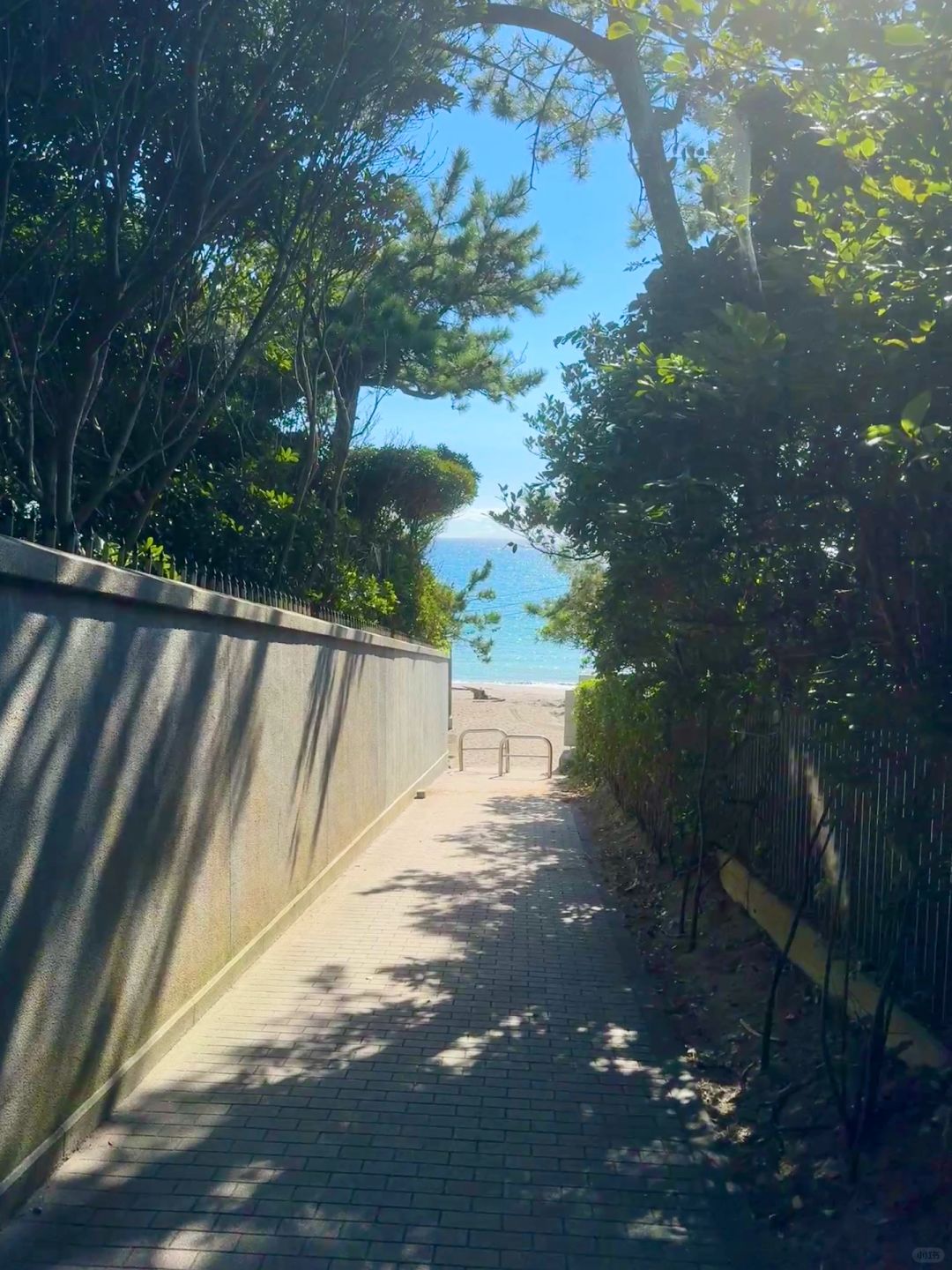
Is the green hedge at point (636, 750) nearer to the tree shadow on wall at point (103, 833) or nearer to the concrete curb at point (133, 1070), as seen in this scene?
the concrete curb at point (133, 1070)

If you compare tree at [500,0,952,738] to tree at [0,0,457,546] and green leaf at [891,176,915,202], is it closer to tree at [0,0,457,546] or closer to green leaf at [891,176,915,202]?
green leaf at [891,176,915,202]

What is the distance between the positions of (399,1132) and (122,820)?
171 cm

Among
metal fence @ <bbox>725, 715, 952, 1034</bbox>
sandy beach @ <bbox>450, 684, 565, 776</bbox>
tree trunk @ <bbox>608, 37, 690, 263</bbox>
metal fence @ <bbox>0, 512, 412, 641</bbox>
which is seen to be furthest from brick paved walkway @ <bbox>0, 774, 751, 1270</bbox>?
sandy beach @ <bbox>450, 684, 565, 776</bbox>

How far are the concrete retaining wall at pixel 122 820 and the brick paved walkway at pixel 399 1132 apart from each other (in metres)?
0.27

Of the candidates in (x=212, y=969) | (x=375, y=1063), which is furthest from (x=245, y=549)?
(x=375, y=1063)

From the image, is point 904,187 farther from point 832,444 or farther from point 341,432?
point 341,432

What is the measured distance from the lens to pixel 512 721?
146 ft

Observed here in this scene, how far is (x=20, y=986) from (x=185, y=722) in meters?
2.00

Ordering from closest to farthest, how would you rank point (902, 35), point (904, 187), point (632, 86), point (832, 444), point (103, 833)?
point (902, 35) < point (904, 187) < point (832, 444) < point (103, 833) < point (632, 86)

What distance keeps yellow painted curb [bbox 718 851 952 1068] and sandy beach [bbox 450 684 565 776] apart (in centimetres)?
1722

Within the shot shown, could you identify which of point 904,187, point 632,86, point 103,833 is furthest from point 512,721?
point 904,187

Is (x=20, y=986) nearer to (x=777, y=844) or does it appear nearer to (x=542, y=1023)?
(x=542, y=1023)

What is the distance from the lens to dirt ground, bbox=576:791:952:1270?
3.73 meters

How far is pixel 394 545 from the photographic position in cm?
1950
